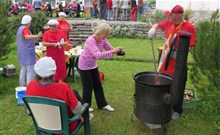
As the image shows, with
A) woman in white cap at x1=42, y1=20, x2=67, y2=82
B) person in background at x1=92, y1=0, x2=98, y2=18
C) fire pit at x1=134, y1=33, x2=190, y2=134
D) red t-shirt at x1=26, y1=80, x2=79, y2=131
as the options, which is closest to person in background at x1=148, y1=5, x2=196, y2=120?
fire pit at x1=134, y1=33, x2=190, y2=134

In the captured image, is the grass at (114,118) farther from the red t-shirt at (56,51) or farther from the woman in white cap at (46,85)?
the woman in white cap at (46,85)

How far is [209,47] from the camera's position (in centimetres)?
409

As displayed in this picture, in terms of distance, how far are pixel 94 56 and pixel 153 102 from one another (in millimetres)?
1174

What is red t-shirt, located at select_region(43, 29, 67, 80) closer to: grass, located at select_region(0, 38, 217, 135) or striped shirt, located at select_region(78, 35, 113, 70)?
grass, located at select_region(0, 38, 217, 135)

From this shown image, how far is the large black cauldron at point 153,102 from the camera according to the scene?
11.4 ft

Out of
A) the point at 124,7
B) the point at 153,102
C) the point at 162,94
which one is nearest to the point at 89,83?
the point at 153,102

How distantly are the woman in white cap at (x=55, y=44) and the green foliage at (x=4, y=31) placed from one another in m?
1.12

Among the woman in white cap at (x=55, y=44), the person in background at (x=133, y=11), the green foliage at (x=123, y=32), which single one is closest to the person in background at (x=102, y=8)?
the person in background at (x=133, y=11)

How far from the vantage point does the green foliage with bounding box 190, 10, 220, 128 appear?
160 inches

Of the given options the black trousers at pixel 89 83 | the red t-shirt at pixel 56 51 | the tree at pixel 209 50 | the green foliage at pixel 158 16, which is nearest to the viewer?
the tree at pixel 209 50

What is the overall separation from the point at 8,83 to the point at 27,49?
57.8 inches

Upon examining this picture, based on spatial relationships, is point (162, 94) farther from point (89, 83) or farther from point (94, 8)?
point (94, 8)

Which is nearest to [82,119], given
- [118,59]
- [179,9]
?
[179,9]

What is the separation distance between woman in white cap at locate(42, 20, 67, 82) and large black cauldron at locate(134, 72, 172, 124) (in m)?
2.24
